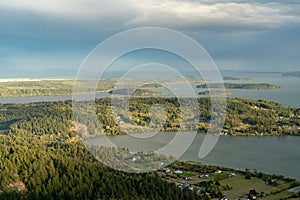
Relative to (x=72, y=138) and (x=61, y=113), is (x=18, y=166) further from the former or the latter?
(x=61, y=113)

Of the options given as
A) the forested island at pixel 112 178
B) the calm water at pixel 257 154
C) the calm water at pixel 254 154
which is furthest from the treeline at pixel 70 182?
the calm water at pixel 257 154

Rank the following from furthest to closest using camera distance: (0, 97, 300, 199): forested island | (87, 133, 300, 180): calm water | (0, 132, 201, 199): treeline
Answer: (87, 133, 300, 180): calm water < (0, 132, 201, 199): treeline < (0, 97, 300, 199): forested island

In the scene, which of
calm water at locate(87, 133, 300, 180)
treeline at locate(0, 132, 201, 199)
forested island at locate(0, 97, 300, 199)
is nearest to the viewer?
forested island at locate(0, 97, 300, 199)

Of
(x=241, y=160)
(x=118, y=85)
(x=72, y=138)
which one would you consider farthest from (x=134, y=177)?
(x=72, y=138)

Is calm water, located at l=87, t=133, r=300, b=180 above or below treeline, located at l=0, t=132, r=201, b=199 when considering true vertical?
below

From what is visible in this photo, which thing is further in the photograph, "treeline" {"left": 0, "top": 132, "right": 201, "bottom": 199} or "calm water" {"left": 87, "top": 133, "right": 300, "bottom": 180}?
"calm water" {"left": 87, "top": 133, "right": 300, "bottom": 180}

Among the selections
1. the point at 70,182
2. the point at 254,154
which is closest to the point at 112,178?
the point at 70,182

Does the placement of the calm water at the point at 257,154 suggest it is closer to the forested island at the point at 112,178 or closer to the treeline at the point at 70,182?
the forested island at the point at 112,178

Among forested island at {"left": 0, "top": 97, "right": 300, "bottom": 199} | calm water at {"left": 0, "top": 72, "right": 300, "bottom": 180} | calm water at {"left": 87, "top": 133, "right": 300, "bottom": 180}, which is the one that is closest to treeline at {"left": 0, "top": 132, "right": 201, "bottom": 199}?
forested island at {"left": 0, "top": 97, "right": 300, "bottom": 199}

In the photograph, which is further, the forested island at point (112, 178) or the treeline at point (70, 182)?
the treeline at point (70, 182)

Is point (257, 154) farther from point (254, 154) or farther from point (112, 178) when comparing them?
point (112, 178)

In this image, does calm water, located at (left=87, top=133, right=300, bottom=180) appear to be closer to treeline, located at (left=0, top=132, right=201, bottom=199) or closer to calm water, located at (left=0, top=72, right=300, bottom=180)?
calm water, located at (left=0, top=72, right=300, bottom=180)
